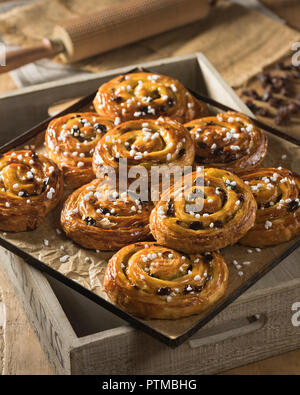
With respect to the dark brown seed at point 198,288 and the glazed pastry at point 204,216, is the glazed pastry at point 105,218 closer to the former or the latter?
the glazed pastry at point 204,216

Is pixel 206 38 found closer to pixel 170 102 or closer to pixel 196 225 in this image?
pixel 170 102

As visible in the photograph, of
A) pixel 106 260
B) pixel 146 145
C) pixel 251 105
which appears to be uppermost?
pixel 146 145

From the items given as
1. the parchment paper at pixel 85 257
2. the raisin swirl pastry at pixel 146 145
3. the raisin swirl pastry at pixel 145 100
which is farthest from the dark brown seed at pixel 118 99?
the parchment paper at pixel 85 257

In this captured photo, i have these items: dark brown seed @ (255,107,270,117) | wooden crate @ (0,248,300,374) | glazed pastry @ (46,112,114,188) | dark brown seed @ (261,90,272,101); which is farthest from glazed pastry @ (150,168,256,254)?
dark brown seed @ (261,90,272,101)

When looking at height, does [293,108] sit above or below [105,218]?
below

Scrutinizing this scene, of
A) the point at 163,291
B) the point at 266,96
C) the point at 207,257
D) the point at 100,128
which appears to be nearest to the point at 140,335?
the point at 163,291
